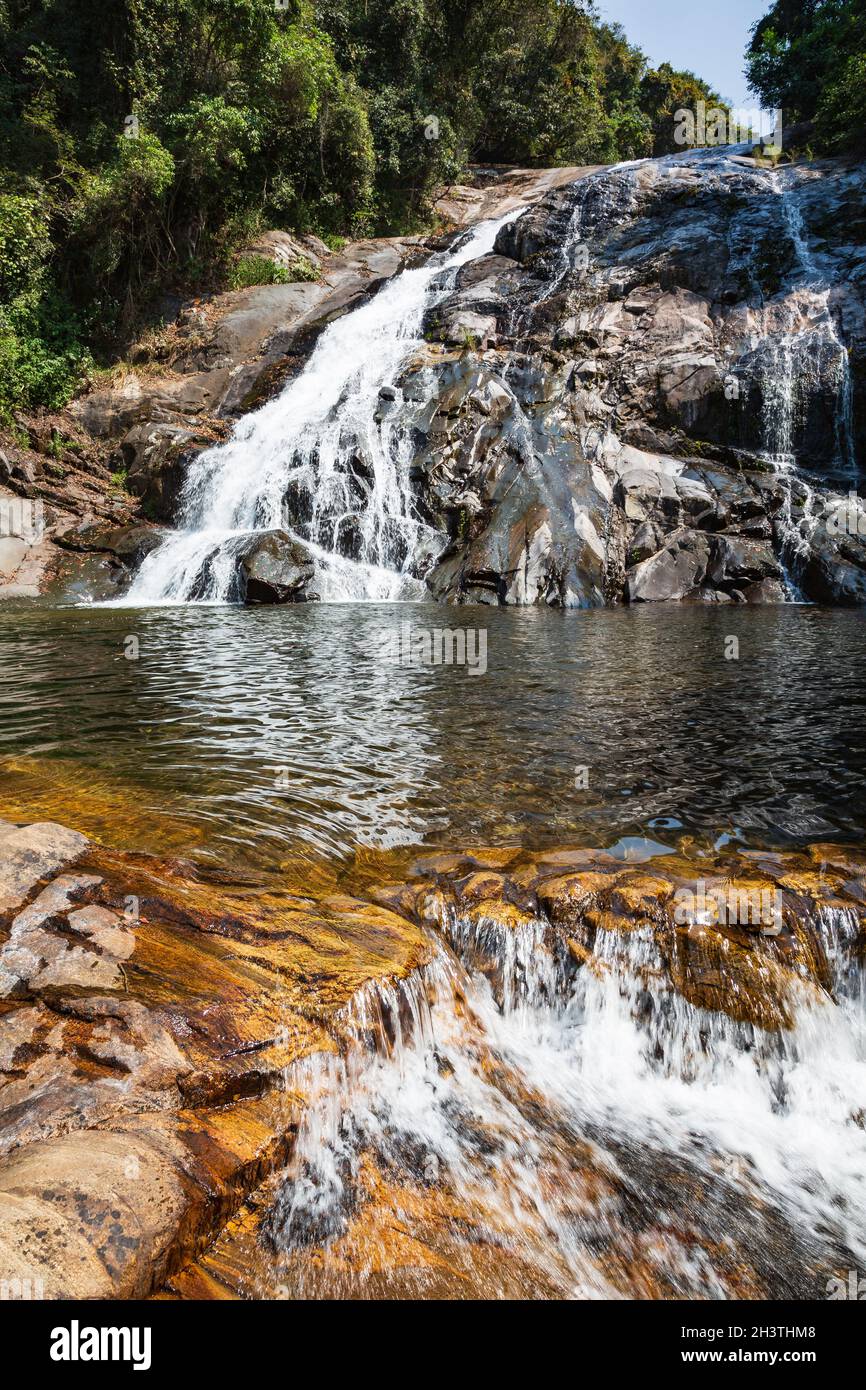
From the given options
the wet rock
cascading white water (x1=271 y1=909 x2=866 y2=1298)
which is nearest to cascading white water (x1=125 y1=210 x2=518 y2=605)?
the wet rock

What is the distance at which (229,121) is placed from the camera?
23.7 metres

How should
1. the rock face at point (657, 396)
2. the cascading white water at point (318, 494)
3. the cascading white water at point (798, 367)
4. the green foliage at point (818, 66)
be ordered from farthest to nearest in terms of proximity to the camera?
the green foliage at point (818, 66) → the cascading white water at point (798, 367) → the cascading white water at point (318, 494) → the rock face at point (657, 396)

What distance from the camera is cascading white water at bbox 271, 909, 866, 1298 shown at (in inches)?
86.0

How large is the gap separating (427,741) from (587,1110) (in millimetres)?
3480

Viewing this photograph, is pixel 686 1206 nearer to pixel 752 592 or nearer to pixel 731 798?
pixel 731 798

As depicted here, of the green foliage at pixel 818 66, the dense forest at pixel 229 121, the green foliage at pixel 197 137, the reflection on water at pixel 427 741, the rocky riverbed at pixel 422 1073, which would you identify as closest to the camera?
the rocky riverbed at pixel 422 1073

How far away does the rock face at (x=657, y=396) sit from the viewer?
650 inches
